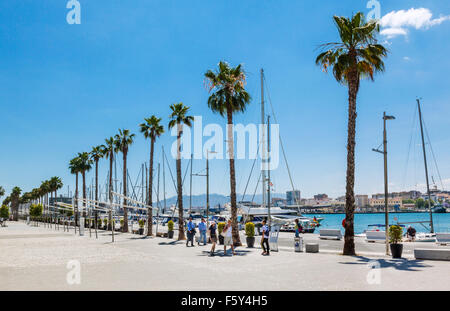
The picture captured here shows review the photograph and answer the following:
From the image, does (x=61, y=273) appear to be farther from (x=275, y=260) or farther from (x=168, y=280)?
(x=275, y=260)

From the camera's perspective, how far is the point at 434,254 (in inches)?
599

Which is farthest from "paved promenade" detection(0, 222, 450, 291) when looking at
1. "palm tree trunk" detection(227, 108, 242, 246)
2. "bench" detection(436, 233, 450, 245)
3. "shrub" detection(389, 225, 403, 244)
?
"bench" detection(436, 233, 450, 245)

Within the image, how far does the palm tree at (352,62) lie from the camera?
18.0m

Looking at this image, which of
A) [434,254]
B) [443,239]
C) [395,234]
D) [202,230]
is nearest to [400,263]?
[434,254]

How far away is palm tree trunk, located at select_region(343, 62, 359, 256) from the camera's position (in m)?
18.0

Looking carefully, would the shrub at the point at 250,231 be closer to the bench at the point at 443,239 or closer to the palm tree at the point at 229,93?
the palm tree at the point at 229,93

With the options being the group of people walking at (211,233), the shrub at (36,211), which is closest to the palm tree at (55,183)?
the shrub at (36,211)

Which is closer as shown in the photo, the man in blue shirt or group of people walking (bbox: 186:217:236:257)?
group of people walking (bbox: 186:217:236:257)

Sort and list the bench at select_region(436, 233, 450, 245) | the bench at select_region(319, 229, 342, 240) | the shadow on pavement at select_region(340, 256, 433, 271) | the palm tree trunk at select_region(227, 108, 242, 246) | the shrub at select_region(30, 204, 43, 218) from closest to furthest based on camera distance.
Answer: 1. the shadow on pavement at select_region(340, 256, 433, 271)
2. the palm tree trunk at select_region(227, 108, 242, 246)
3. the bench at select_region(436, 233, 450, 245)
4. the bench at select_region(319, 229, 342, 240)
5. the shrub at select_region(30, 204, 43, 218)

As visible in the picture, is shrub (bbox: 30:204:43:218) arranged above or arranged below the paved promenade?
below

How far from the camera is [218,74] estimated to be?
2505 centimetres

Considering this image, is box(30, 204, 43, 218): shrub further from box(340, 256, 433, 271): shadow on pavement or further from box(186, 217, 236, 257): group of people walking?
box(340, 256, 433, 271): shadow on pavement
